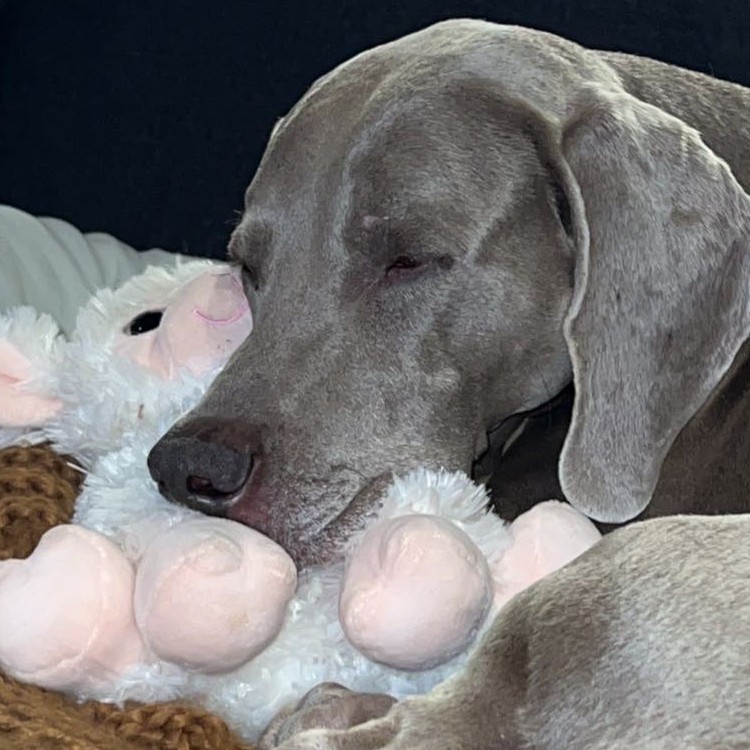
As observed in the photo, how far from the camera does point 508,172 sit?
1780mm

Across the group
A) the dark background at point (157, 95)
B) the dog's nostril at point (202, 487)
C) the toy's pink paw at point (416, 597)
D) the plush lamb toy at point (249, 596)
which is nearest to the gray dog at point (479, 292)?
the dog's nostril at point (202, 487)

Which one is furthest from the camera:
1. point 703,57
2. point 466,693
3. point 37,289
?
point 703,57

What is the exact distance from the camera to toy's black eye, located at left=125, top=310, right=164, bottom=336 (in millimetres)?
1826

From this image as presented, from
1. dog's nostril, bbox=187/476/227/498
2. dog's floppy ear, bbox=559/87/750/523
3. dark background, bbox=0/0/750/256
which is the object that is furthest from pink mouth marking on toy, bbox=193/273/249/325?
dark background, bbox=0/0/750/256

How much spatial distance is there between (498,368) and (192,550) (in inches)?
22.5

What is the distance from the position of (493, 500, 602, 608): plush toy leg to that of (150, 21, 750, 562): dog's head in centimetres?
17

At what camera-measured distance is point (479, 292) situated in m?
1.75

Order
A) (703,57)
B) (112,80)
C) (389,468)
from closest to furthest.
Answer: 1. (389,468)
2. (703,57)
3. (112,80)

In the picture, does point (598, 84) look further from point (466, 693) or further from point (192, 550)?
point (466, 693)

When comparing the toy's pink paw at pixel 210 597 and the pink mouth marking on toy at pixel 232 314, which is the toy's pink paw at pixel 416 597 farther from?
A: the pink mouth marking on toy at pixel 232 314

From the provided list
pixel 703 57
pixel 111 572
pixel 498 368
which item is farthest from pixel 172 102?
pixel 111 572

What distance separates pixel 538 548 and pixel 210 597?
337 mm

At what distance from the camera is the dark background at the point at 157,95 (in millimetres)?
3475

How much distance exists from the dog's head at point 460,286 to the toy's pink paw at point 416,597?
0.23 meters
